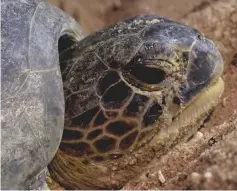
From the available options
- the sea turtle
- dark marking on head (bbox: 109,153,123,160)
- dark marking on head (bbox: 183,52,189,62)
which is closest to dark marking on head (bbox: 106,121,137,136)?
the sea turtle

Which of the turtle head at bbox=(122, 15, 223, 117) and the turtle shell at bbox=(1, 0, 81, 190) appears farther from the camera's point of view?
the turtle head at bbox=(122, 15, 223, 117)

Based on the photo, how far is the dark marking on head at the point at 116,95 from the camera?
68.6 inches

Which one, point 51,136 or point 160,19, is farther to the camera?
point 160,19

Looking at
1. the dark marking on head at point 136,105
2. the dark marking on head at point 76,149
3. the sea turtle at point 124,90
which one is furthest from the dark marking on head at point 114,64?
the dark marking on head at point 76,149

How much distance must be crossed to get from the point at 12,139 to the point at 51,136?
0.18m

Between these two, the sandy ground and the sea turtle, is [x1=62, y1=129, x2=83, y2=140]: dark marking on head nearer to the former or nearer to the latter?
the sea turtle

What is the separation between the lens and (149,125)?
1.78 metres

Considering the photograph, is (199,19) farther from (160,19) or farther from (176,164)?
(176,164)

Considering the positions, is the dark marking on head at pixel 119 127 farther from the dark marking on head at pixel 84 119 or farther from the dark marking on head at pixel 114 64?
the dark marking on head at pixel 114 64

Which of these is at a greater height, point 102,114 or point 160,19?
point 160,19

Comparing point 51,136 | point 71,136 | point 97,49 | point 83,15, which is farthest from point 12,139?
point 83,15

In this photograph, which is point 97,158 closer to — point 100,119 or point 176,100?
point 100,119

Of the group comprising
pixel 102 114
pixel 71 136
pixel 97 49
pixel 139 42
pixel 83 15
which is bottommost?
pixel 83 15

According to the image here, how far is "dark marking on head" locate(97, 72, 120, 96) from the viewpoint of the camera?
1.77m
